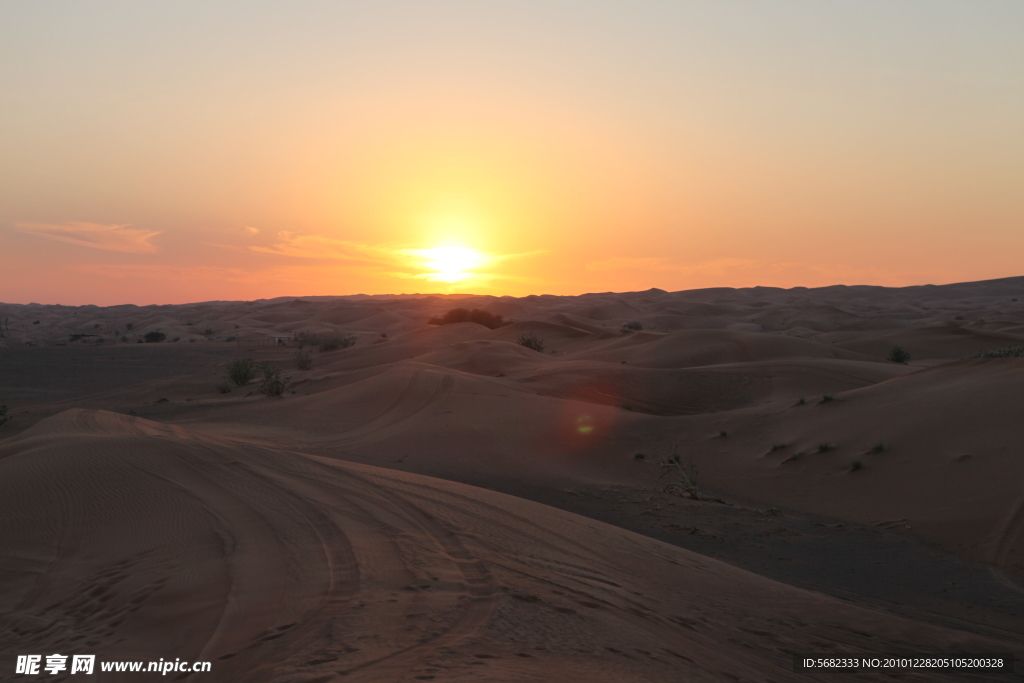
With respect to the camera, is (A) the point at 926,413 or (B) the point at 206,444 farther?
(A) the point at 926,413

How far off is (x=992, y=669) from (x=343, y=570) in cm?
569

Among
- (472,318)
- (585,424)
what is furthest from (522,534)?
(472,318)

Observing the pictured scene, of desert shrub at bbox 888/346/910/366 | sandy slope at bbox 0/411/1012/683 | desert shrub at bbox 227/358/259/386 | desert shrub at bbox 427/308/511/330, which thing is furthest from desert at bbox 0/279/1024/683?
desert shrub at bbox 427/308/511/330

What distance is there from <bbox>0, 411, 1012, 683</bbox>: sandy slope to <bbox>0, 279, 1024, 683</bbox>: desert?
1.3 inches

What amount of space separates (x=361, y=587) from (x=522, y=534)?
268cm

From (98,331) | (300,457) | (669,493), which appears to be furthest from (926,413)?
(98,331)

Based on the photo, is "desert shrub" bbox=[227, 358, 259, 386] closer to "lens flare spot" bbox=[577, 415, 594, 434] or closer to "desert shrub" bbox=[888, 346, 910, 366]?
A: "lens flare spot" bbox=[577, 415, 594, 434]

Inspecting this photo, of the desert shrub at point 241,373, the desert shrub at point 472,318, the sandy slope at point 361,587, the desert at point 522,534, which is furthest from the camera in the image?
the desert shrub at point 472,318

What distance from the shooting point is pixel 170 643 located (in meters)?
4.18

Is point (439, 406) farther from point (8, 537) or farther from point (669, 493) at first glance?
point (8, 537)

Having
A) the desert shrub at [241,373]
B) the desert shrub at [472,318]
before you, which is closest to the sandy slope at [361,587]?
the desert shrub at [241,373]

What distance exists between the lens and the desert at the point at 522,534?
14.5 feet

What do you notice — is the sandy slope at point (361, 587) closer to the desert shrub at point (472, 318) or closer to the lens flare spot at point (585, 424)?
the lens flare spot at point (585, 424)

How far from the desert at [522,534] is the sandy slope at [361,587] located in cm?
3
